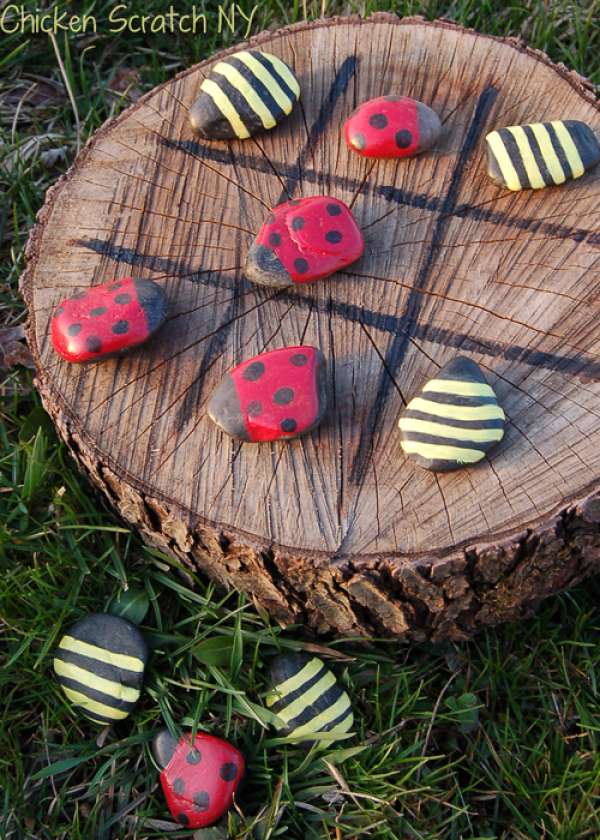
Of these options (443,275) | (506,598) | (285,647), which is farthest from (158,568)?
(443,275)

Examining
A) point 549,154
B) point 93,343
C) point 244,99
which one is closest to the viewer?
point 93,343

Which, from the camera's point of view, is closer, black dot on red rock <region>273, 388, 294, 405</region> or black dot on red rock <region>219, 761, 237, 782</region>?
black dot on red rock <region>273, 388, 294, 405</region>

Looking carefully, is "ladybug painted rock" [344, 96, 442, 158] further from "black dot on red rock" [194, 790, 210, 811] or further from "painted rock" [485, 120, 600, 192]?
"black dot on red rock" [194, 790, 210, 811]

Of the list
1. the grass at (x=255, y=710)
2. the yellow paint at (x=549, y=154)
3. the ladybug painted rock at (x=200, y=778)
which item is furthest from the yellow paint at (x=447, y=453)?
the ladybug painted rock at (x=200, y=778)

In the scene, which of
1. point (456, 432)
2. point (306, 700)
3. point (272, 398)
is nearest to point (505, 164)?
point (456, 432)

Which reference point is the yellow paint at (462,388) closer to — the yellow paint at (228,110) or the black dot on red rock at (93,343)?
the black dot on red rock at (93,343)

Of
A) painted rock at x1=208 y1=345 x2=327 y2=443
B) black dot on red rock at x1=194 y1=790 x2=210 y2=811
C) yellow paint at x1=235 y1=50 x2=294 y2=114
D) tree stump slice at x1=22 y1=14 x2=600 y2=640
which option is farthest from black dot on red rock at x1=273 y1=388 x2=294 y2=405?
black dot on red rock at x1=194 y1=790 x2=210 y2=811

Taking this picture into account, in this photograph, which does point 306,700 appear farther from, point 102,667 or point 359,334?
point 359,334
